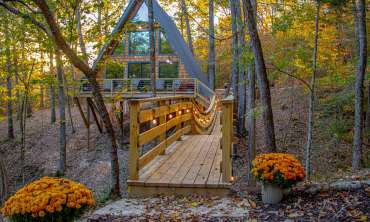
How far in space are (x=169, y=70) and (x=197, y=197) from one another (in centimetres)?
1424

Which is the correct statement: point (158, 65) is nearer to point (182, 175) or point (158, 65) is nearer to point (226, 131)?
point (182, 175)

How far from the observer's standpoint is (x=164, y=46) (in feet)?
60.2

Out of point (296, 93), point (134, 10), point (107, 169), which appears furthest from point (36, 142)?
point (296, 93)

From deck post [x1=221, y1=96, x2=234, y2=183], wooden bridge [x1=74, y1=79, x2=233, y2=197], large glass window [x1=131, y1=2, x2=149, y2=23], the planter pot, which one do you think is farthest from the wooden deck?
large glass window [x1=131, y1=2, x2=149, y2=23]

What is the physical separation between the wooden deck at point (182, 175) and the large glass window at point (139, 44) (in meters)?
12.9

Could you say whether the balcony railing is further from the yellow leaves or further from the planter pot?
the yellow leaves

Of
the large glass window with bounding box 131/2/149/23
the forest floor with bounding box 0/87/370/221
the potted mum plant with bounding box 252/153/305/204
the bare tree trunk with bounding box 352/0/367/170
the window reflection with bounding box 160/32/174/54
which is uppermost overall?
the large glass window with bounding box 131/2/149/23

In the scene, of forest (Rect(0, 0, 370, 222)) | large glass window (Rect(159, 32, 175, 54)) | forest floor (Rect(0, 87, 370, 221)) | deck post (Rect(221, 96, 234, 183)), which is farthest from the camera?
large glass window (Rect(159, 32, 175, 54))

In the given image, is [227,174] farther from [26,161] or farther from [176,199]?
[26,161]

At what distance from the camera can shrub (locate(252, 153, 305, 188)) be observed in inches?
144

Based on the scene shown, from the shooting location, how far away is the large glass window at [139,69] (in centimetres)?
1850

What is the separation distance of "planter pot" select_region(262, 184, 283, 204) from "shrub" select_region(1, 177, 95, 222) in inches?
73.4

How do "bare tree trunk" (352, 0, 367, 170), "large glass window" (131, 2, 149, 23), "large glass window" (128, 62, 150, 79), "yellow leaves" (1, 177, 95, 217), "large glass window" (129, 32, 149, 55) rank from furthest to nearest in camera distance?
"large glass window" (129, 32, 149, 55) → "large glass window" (128, 62, 150, 79) → "large glass window" (131, 2, 149, 23) → "bare tree trunk" (352, 0, 367, 170) → "yellow leaves" (1, 177, 95, 217)

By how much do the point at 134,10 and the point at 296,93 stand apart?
899 centimetres
